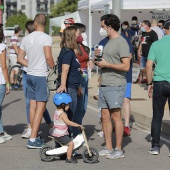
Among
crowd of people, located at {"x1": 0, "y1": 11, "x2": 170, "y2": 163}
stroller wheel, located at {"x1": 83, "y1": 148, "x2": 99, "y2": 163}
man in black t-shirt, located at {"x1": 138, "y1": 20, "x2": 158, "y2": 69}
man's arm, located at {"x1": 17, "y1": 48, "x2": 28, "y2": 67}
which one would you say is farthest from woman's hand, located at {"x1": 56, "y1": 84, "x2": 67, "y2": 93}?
man in black t-shirt, located at {"x1": 138, "y1": 20, "x2": 158, "y2": 69}

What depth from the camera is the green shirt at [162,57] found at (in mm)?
8070

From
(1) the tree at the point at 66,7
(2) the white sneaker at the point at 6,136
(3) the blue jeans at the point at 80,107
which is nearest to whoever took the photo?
(3) the blue jeans at the point at 80,107

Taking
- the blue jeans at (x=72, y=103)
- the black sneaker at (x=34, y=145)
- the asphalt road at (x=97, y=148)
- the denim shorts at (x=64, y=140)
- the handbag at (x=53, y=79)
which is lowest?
the asphalt road at (x=97, y=148)

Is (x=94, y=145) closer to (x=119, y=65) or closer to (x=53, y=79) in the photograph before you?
(x=53, y=79)

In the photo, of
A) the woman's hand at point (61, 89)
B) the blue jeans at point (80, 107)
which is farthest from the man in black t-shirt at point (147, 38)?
the woman's hand at point (61, 89)

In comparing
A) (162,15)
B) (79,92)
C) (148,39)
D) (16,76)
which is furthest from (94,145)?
(162,15)

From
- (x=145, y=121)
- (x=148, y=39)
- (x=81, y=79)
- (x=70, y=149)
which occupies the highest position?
(x=148, y=39)

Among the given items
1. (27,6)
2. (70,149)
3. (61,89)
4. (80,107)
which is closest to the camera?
(70,149)

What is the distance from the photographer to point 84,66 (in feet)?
29.5

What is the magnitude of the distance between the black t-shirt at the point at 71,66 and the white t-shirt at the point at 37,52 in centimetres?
55

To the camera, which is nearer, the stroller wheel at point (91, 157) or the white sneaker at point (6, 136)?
the stroller wheel at point (91, 157)

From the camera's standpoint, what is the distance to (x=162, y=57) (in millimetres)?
8086

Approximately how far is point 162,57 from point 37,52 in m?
1.86

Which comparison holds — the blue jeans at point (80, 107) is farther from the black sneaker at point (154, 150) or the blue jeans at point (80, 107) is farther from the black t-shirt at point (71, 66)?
the black sneaker at point (154, 150)
